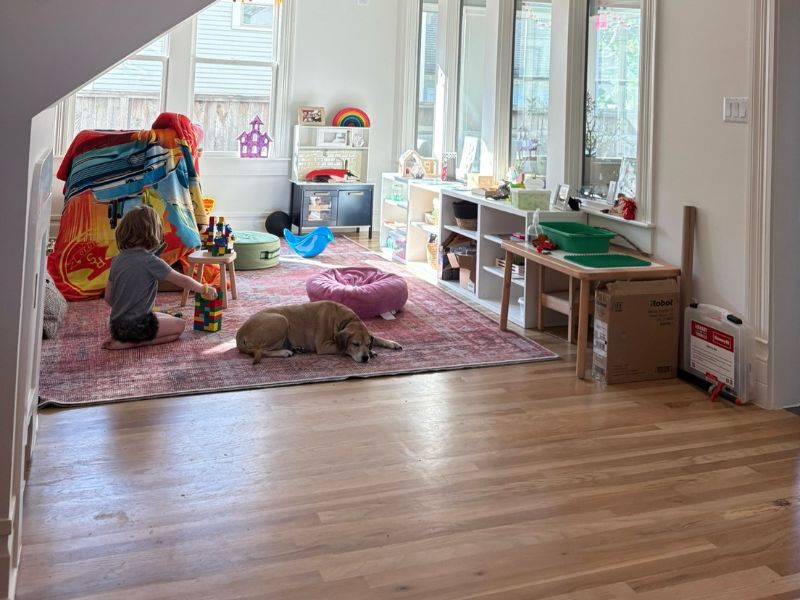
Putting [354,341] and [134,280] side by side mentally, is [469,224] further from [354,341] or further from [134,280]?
[134,280]

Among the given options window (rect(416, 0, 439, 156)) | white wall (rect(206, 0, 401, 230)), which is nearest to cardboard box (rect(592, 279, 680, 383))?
window (rect(416, 0, 439, 156))

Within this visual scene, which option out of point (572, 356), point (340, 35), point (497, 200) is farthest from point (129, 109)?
point (572, 356)

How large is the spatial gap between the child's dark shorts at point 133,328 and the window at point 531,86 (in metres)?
2.89

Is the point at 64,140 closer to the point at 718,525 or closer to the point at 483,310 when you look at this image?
the point at 483,310

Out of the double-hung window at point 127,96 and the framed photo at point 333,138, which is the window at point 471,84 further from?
the double-hung window at point 127,96

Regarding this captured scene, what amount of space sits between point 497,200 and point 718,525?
11.1 ft

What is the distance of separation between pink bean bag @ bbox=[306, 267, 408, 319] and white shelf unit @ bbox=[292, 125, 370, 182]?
3.38 m

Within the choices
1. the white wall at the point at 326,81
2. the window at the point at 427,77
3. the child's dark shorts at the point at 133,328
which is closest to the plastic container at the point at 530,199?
the child's dark shorts at the point at 133,328

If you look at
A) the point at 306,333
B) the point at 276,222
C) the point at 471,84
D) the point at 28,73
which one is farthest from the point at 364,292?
the point at 276,222

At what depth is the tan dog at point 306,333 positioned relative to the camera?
14.2 ft

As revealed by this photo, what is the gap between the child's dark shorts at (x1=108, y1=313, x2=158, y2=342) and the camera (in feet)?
14.4

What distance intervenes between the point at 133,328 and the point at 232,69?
4.81 meters

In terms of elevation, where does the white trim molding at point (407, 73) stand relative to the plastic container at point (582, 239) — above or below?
above

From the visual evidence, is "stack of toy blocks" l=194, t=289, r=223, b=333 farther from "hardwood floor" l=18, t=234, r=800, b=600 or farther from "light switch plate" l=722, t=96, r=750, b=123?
"light switch plate" l=722, t=96, r=750, b=123
